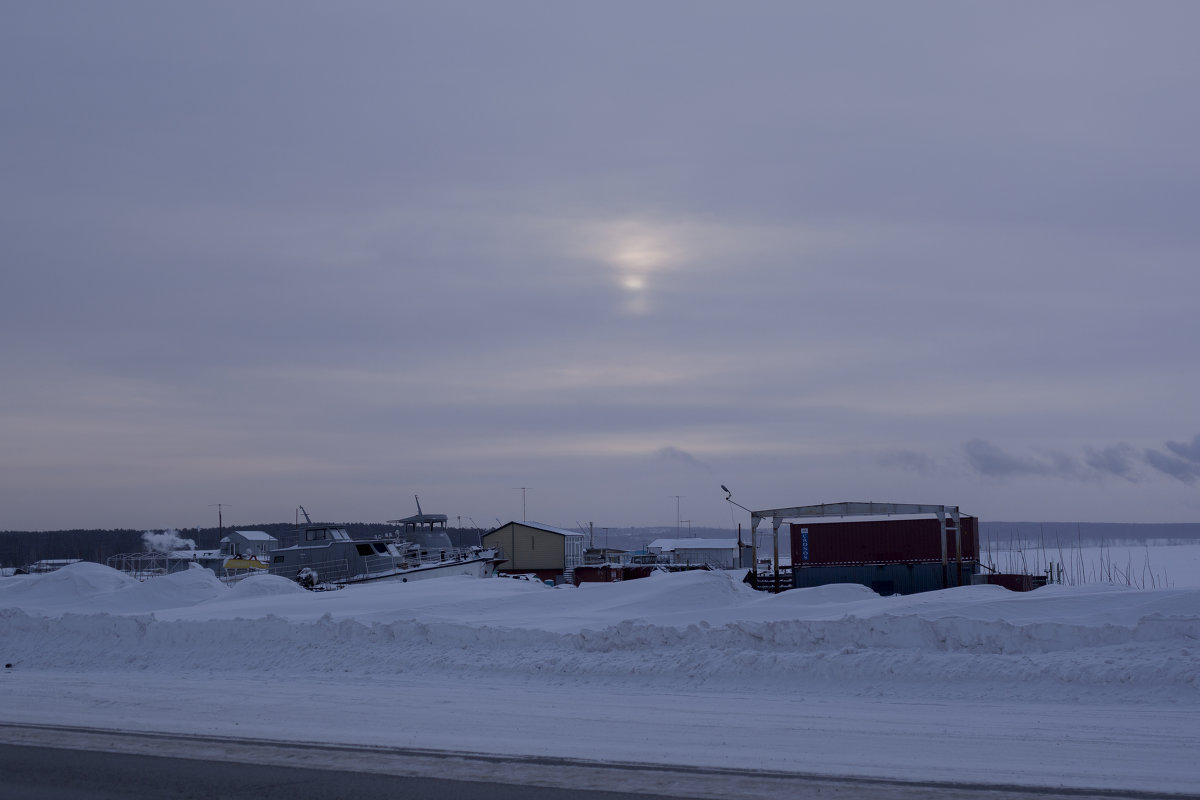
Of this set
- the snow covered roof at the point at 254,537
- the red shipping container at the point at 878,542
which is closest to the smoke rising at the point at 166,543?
the snow covered roof at the point at 254,537

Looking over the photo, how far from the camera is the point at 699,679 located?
16.9 metres

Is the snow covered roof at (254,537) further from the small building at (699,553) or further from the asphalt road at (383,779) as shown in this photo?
the asphalt road at (383,779)

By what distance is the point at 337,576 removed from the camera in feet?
186

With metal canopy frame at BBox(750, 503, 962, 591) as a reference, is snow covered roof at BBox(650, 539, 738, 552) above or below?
Result: below

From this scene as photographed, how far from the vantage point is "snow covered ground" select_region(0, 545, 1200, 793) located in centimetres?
1125

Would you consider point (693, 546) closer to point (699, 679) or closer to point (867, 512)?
point (867, 512)

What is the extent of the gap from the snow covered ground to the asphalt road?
0.47m

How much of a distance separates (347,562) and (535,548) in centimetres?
2916

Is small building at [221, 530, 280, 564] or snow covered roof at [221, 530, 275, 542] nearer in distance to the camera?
small building at [221, 530, 280, 564]

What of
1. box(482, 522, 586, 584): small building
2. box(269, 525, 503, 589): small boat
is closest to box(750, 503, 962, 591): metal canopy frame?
box(269, 525, 503, 589): small boat

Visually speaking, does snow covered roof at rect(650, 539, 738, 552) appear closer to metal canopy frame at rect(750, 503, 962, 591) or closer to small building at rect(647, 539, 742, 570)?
small building at rect(647, 539, 742, 570)

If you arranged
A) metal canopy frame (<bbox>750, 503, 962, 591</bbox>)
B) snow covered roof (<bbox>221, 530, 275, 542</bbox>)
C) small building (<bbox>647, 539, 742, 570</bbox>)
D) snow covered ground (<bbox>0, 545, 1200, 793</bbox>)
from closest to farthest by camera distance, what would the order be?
snow covered ground (<bbox>0, 545, 1200, 793</bbox>) < metal canopy frame (<bbox>750, 503, 962, 591</bbox>) < small building (<bbox>647, 539, 742, 570</bbox>) < snow covered roof (<bbox>221, 530, 275, 542</bbox>)

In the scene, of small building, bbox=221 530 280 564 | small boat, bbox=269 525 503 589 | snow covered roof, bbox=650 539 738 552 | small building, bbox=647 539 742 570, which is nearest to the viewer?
small boat, bbox=269 525 503 589

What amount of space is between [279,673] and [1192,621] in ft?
53.6
